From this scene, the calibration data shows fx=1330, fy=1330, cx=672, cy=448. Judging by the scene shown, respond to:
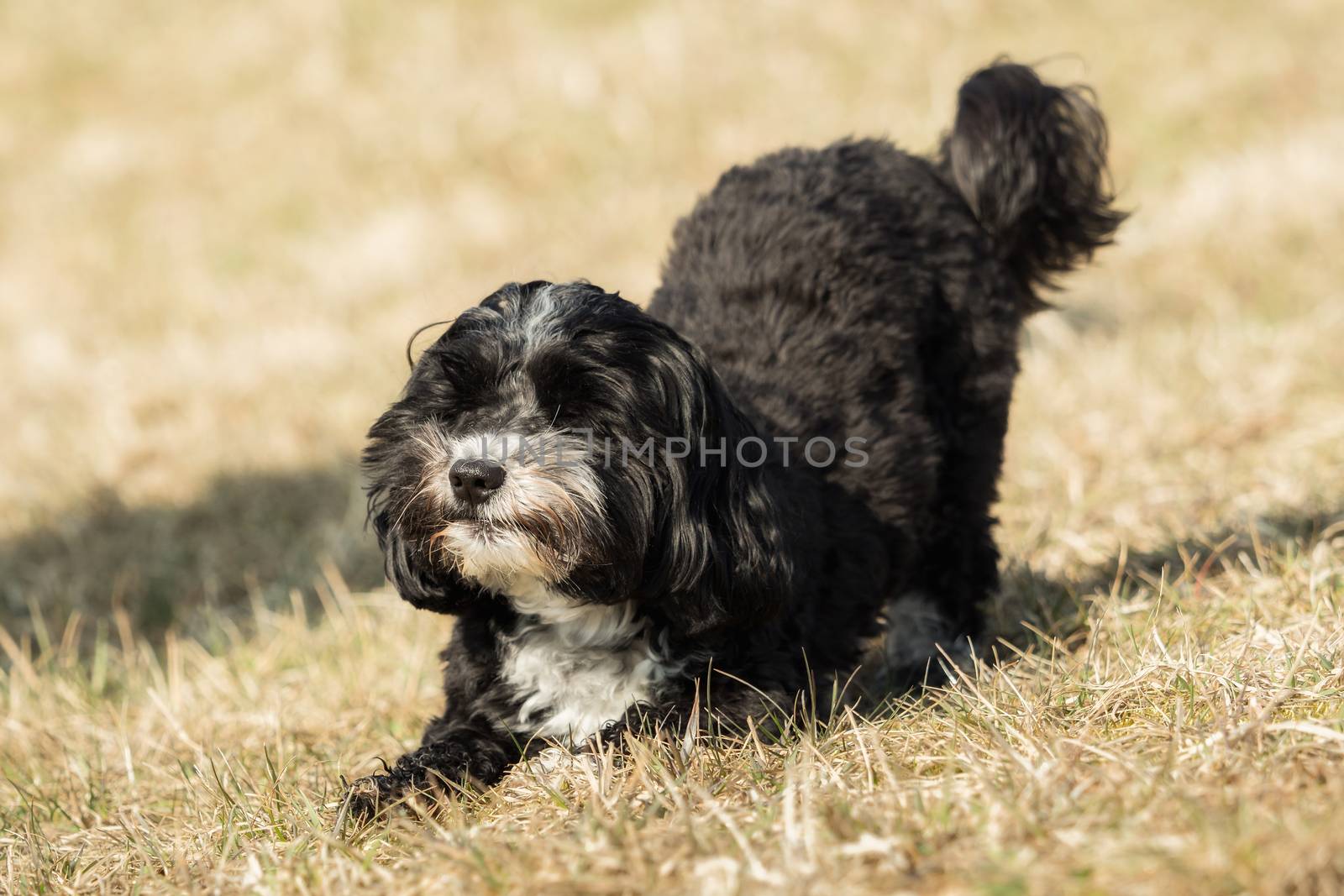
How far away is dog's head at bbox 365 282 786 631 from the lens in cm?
290

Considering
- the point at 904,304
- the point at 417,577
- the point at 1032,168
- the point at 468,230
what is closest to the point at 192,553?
the point at 417,577

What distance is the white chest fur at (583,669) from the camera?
326cm

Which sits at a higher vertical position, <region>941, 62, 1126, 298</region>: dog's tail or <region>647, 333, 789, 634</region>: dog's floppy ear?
<region>941, 62, 1126, 298</region>: dog's tail

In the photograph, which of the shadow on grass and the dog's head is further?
the shadow on grass

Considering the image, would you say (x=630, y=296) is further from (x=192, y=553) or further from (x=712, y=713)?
(x=712, y=713)

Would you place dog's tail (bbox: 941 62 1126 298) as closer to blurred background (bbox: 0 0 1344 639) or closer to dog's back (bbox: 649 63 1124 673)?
dog's back (bbox: 649 63 1124 673)

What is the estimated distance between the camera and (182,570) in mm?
6238

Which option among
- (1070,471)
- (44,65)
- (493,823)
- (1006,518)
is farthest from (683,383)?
(44,65)

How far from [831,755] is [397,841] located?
0.95 meters

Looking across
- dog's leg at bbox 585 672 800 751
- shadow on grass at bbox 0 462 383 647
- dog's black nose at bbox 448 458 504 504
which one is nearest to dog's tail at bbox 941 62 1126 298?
dog's leg at bbox 585 672 800 751

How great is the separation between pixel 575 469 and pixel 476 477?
0.70 feet

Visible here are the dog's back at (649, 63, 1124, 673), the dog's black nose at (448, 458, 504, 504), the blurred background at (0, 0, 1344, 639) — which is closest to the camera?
the dog's black nose at (448, 458, 504, 504)

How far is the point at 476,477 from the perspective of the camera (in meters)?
2.87

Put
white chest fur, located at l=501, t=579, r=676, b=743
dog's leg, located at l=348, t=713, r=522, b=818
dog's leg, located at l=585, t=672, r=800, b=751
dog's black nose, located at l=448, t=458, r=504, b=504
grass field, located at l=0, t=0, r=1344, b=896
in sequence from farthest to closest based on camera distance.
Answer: white chest fur, located at l=501, t=579, r=676, b=743 → dog's leg, located at l=585, t=672, r=800, b=751 → dog's leg, located at l=348, t=713, r=522, b=818 → dog's black nose, located at l=448, t=458, r=504, b=504 → grass field, located at l=0, t=0, r=1344, b=896
